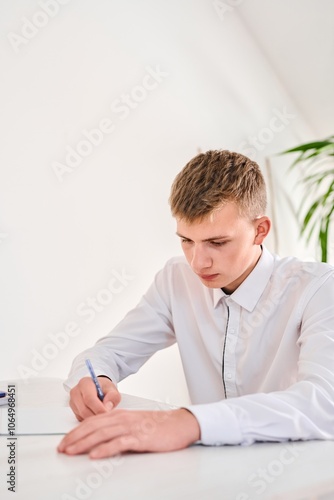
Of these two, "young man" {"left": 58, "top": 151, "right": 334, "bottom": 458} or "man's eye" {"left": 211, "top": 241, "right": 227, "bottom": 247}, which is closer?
"young man" {"left": 58, "top": 151, "right": 334, "bottom": 458}

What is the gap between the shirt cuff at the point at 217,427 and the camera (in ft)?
3.35

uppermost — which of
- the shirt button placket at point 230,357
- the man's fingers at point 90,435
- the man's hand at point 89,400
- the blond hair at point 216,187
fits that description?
the blond hair at point 216,187

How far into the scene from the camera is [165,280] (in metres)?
1.80

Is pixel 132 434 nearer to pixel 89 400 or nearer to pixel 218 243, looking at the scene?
pixel 89 400

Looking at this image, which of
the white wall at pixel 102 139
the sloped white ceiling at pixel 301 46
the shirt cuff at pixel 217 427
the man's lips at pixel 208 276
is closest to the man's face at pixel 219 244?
the man's lips at pixel 208 276

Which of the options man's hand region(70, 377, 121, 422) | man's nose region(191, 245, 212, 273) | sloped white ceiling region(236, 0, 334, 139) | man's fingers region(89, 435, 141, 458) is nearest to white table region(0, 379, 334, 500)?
man's fingers region(89, 435, 141, 458)

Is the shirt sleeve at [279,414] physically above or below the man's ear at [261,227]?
below

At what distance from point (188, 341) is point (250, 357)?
224 mm

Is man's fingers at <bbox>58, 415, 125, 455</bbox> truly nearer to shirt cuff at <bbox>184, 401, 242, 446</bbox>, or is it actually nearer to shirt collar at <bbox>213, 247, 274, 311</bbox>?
shirt cuff at <bbox>184, 401, 242, 446</bbox>

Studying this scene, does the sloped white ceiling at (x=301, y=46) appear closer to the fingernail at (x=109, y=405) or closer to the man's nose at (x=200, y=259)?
the man's nose at (x=200, y=259)

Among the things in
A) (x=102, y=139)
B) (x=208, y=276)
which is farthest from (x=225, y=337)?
(x=102, y=139)

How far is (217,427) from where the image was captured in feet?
3.36

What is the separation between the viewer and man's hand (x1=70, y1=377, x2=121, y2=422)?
123cm

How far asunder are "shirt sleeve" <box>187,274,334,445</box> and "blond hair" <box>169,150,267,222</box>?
1.42 ft
